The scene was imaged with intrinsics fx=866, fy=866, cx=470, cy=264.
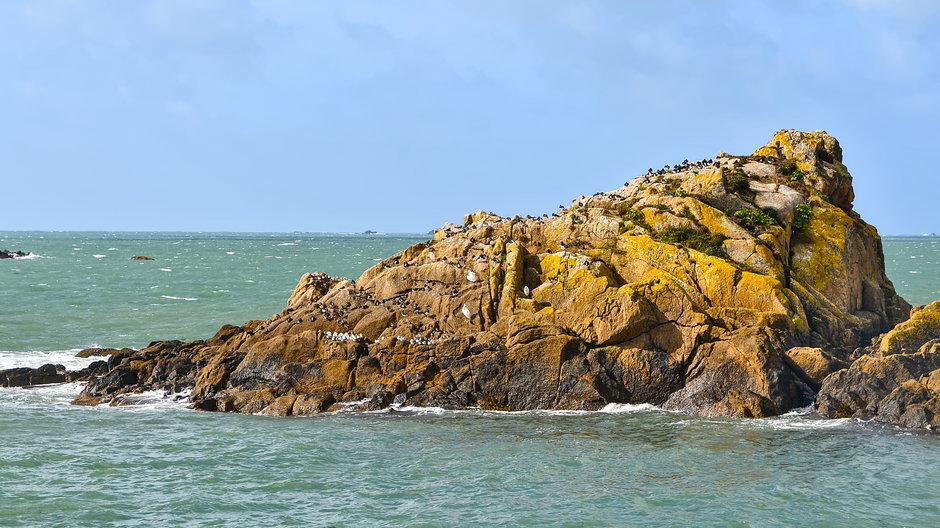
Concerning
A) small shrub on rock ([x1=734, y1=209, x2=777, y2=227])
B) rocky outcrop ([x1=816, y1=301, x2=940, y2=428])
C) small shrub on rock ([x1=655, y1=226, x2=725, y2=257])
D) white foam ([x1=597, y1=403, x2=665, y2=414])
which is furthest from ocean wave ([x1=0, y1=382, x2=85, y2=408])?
rocky outcrop ([x1=816, y1=301, x2=940, y2=428])

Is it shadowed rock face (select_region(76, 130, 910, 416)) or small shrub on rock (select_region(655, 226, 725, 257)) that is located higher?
small shrub on rock (select_region(655, 226, 725, 257))

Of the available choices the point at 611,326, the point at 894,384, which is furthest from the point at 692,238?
the point at 894,384

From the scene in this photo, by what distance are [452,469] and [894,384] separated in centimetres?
1560

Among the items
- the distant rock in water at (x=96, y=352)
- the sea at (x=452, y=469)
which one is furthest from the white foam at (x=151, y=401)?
the distant rock in water at (x=96, y=352)

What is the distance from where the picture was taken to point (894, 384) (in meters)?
28.7

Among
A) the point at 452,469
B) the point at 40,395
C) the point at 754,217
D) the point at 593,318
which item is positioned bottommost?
the point at 40,395

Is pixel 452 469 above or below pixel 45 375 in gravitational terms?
above

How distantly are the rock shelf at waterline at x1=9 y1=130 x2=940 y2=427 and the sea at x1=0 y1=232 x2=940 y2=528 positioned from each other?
116 cm

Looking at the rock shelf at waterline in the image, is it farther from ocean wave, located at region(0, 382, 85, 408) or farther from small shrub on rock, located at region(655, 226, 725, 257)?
ocean wave, located at region(0, 382, 85, 408)

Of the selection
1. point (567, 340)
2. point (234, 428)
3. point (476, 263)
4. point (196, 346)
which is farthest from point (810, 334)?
point (196, 346)

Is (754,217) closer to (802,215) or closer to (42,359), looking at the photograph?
(802,215)

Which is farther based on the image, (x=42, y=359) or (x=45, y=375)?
(x=42, y=359)

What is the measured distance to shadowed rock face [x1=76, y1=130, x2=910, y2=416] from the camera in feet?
99.9

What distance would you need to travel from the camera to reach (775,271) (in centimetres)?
3319
